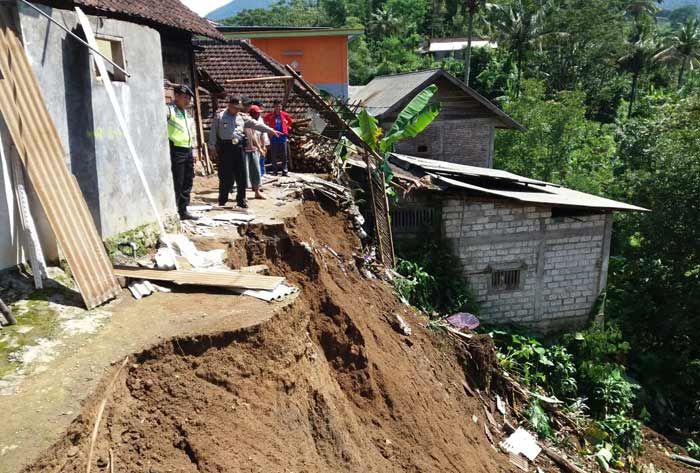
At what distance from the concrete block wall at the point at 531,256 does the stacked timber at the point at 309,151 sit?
2.65 metres

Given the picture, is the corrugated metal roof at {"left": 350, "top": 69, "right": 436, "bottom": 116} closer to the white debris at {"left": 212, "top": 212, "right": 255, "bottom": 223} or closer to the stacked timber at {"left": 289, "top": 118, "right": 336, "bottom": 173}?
the stacked timber at {"left": 289, "top": 118, "right": 336, "bottom": 173}

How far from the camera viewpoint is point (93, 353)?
12.4 feet

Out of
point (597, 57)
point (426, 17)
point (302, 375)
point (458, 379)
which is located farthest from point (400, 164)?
point (426, 17)

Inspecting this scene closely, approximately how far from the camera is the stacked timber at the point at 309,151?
447 inches

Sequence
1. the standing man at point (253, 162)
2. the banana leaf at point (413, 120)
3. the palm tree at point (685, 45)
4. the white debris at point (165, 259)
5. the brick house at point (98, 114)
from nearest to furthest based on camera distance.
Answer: the brick house at point (98, 114) → the white debris at point (165, 259) → the standing man at point (253, 162) → the banana leaf at point (413, 120) → the palm tree at point (685, 45)

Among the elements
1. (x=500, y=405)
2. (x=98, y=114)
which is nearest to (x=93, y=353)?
(x=98, y=114)

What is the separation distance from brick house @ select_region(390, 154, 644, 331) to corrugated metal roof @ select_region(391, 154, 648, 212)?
0.09ft

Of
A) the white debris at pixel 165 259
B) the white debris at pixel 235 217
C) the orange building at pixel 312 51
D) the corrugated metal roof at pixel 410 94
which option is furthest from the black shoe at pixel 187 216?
the orange building at pixel 312 51

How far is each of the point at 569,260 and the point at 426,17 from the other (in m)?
49.5

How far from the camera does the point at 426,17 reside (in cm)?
5544

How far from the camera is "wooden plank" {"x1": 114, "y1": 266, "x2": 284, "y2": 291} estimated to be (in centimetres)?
489

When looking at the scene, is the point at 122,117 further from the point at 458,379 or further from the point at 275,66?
the point at 275,66

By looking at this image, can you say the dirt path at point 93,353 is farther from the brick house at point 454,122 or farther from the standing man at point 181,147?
the brick house at point 454,122

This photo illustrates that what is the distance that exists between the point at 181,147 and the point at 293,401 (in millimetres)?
4049
